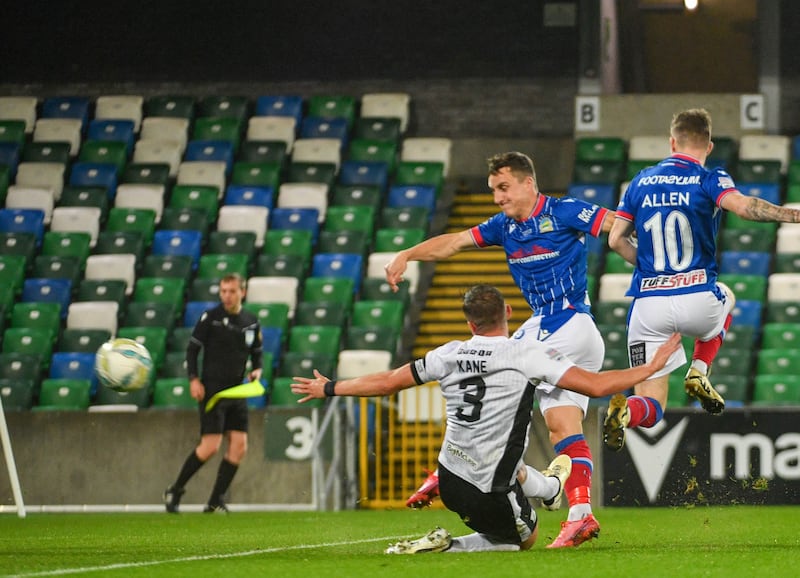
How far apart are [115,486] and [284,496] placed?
165 centimetres

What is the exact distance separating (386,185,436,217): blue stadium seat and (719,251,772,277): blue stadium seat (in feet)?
11.9

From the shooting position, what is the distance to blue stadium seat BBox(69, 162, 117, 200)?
19.0m

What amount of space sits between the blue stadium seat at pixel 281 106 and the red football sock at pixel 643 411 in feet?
40.9

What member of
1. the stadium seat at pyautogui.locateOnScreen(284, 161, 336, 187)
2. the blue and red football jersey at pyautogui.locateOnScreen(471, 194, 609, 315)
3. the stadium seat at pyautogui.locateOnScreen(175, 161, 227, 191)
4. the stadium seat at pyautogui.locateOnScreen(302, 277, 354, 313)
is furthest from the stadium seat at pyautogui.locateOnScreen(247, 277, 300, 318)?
the blue and red football jersey at pyautogui.locateOnScreen(471, 194, 609, 315)

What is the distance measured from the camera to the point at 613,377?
6.86m

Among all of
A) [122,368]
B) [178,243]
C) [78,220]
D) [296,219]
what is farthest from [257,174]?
[122,368]

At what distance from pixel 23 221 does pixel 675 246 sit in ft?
39.4

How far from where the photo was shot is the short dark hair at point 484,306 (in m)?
6.95

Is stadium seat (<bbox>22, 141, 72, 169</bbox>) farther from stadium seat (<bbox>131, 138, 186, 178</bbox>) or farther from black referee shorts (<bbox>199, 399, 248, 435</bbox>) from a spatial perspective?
black referee shorts (<bbox>199, 399, 248, 435</bbox>)

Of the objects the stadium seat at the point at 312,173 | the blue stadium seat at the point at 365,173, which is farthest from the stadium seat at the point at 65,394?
the blue stadium seat at the point at 365,173

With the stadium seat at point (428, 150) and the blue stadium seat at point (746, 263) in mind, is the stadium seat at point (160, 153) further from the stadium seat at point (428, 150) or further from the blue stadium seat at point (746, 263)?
the blue stadium seat at point (746, 263)

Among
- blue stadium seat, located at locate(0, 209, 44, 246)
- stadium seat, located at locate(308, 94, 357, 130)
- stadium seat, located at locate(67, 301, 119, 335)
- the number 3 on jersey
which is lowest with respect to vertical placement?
the number 3 on jersey

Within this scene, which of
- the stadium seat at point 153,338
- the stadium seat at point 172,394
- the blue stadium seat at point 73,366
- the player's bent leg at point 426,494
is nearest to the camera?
the player's bent leg at point 426,494

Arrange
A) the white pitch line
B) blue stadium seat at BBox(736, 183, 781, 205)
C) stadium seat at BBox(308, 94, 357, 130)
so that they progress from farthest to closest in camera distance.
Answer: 1. stadium seat at BBox(308, 94, 357, 130)
2. blue stadium seat at BBox(736, 183, 781, 205)
3. the white pitch line
